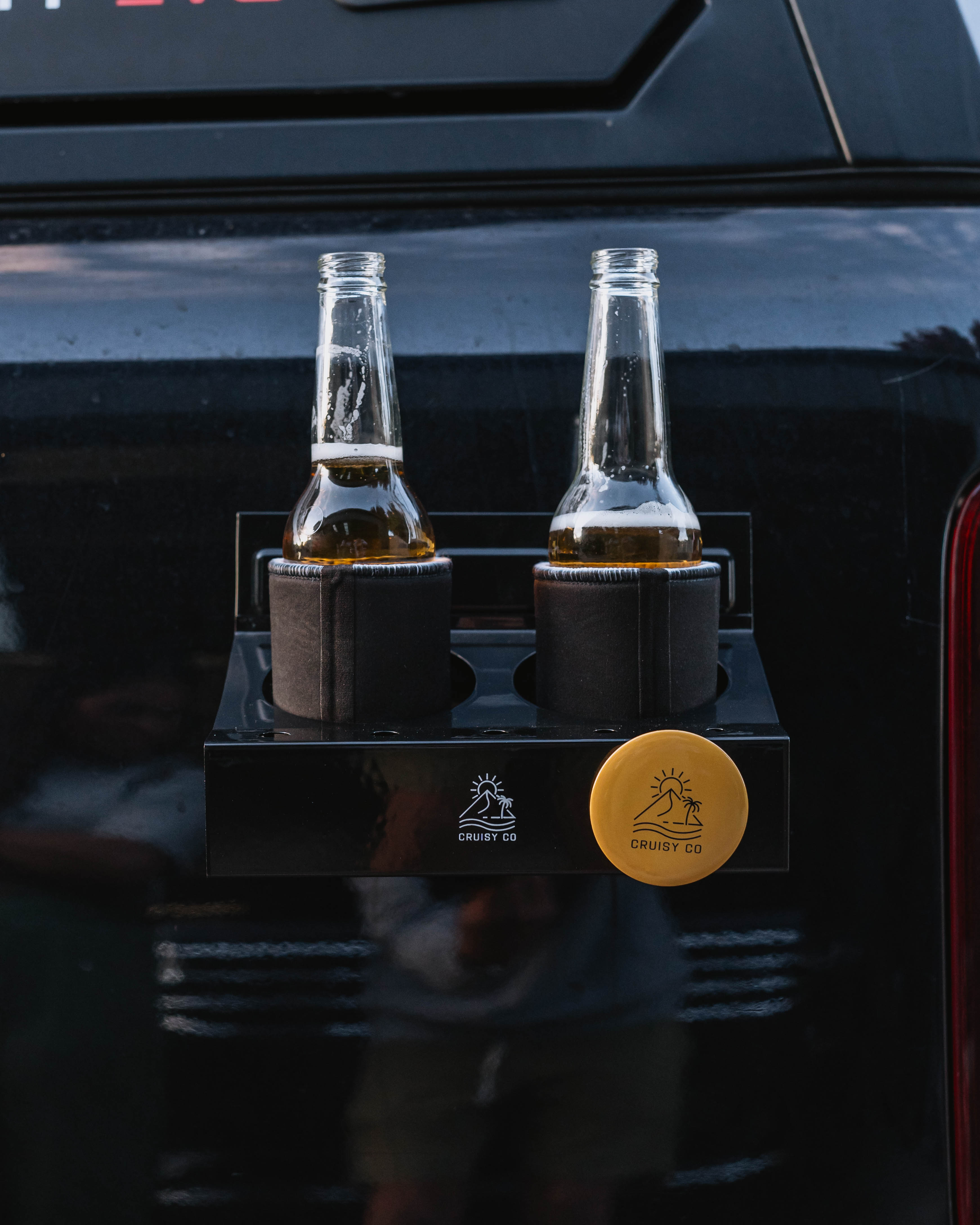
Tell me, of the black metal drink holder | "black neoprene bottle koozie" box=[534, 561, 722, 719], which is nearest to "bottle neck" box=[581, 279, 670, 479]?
"black neoprene bottle koozie" box=[534, 561, 722, 719]

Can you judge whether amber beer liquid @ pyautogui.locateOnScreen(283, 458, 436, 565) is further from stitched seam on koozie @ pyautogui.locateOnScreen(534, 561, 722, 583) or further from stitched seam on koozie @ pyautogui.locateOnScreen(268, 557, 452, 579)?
stitched seam on koozie @ pyautogui.locateOnScreen(534, 561, 722, 583)

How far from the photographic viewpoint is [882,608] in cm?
81

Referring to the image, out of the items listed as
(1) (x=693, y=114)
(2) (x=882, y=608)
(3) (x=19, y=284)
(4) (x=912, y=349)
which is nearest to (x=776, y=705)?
(2) (x=882, y=608)

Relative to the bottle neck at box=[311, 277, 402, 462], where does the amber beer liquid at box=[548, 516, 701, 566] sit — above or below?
below

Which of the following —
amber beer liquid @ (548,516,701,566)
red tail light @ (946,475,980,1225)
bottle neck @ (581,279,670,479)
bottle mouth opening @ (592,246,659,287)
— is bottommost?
red tail light @ (946,475,980,1225)

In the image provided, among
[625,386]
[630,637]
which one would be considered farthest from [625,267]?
[630,637]

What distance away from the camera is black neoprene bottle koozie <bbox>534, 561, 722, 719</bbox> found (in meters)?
0.76

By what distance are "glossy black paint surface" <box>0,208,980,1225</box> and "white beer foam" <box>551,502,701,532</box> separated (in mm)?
54

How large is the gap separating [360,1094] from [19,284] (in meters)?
0.82

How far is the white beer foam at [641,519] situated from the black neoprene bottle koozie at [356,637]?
135 millimetres

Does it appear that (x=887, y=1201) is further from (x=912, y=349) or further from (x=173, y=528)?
(x=173, y=528)

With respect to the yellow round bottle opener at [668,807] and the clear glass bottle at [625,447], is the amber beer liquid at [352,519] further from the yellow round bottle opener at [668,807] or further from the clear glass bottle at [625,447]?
the yellow round bottle opener at [668,807]

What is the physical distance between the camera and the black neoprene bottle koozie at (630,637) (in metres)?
0.76

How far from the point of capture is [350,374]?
792mm
